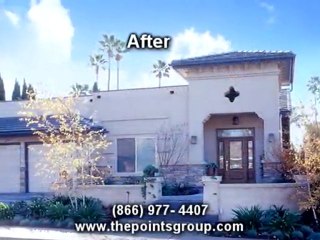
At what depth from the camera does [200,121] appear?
1481 centimetres

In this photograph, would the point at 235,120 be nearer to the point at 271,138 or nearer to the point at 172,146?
the point at 271,138

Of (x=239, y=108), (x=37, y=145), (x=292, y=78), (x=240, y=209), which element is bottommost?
(x=240, y=209)

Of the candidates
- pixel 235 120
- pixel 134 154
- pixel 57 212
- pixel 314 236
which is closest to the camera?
pixel 314 236

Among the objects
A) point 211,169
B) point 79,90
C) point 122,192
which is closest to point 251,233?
point 122,192

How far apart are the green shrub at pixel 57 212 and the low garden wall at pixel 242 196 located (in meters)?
3.20

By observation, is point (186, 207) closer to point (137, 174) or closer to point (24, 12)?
point (24, 12)

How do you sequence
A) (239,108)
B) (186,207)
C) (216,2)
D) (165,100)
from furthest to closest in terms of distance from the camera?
(165,100), (239,108), (186,207), (216,2)

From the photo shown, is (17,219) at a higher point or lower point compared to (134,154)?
lower

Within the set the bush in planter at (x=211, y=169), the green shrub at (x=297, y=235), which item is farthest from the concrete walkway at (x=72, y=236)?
the bush in planter at (x=211, y=169)

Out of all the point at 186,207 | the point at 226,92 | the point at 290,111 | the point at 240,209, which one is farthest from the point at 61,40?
the point at 290,111

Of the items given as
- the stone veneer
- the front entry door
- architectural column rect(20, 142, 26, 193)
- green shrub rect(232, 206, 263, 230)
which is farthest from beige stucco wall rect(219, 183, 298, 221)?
architectural column rect(20, 142, 26, 193)

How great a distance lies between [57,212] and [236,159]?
24.7 feet

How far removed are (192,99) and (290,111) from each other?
384cm

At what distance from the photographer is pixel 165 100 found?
609 inches
